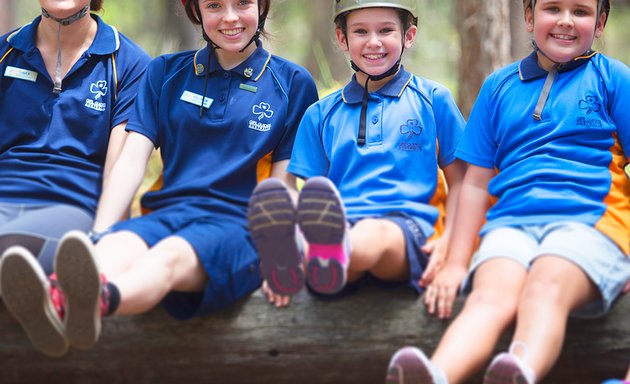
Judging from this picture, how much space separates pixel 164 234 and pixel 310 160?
747 millimetres

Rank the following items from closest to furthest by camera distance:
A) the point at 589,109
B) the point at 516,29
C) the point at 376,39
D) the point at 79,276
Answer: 1. the point at 79,276
2. the point at 589,109
3. the point at 376,39
4. the point at 516,29

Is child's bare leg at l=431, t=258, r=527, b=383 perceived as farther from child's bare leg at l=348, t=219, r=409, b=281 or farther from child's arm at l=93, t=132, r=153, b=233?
child's arm at l=93, t=132, r=153, b=233

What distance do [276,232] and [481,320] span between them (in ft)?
2.56

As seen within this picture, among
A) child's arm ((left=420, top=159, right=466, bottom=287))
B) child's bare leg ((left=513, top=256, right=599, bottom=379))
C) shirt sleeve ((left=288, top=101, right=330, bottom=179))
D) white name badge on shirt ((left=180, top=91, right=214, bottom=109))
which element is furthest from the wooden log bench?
white name badge on shirt ((left=180, top=91, right=214, bottom=109))

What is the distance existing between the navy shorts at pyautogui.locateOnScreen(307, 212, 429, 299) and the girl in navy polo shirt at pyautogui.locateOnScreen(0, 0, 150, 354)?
1.22 metres

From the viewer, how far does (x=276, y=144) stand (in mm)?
4184

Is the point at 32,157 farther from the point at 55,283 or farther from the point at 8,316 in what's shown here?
the point at 55,283

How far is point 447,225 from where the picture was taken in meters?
3.94

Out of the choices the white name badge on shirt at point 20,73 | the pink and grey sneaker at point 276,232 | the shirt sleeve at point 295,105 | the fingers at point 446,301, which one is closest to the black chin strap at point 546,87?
the fingers at point 446,301

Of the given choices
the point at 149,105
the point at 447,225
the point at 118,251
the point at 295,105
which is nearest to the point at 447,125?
the point at 447,225

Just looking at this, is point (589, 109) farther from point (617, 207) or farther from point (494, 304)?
point (494, 304)

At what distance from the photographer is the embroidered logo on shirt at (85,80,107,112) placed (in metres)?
4.36

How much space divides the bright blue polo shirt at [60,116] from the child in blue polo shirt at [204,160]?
22cm

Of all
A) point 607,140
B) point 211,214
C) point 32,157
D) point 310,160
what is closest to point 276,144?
point 310,160
